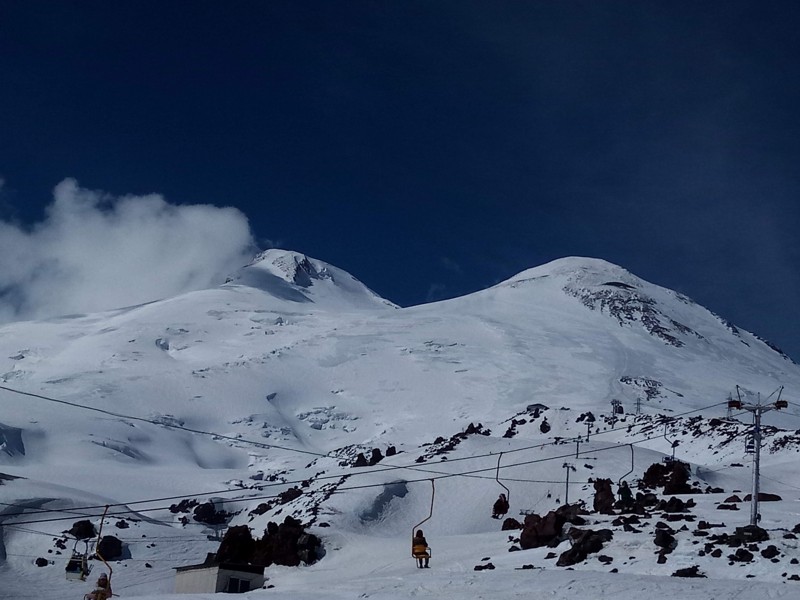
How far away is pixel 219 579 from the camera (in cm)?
4034

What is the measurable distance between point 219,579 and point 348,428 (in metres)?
95.5

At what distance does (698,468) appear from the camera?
6662cm

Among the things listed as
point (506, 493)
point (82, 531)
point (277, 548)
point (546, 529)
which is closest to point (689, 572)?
point (546, 529)

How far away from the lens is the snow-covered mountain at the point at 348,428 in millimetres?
62344

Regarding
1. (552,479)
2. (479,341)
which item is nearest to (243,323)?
(479,341)

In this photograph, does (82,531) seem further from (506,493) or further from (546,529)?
(546,529)

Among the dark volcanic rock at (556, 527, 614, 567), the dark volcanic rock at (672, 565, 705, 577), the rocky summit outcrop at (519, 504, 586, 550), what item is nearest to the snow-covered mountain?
the dark volcanic rock at (672, 565, 705, 577)

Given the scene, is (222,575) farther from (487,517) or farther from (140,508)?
(140,508)

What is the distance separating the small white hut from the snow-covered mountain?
1.66m

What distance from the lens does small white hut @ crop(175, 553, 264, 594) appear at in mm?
40438

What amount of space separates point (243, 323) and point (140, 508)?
110499 mm

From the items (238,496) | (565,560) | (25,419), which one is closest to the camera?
(565,560)

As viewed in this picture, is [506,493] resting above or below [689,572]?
above

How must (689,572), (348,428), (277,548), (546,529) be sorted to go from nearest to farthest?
(689,572) → (546,529) → (277,548) → (348,428)
